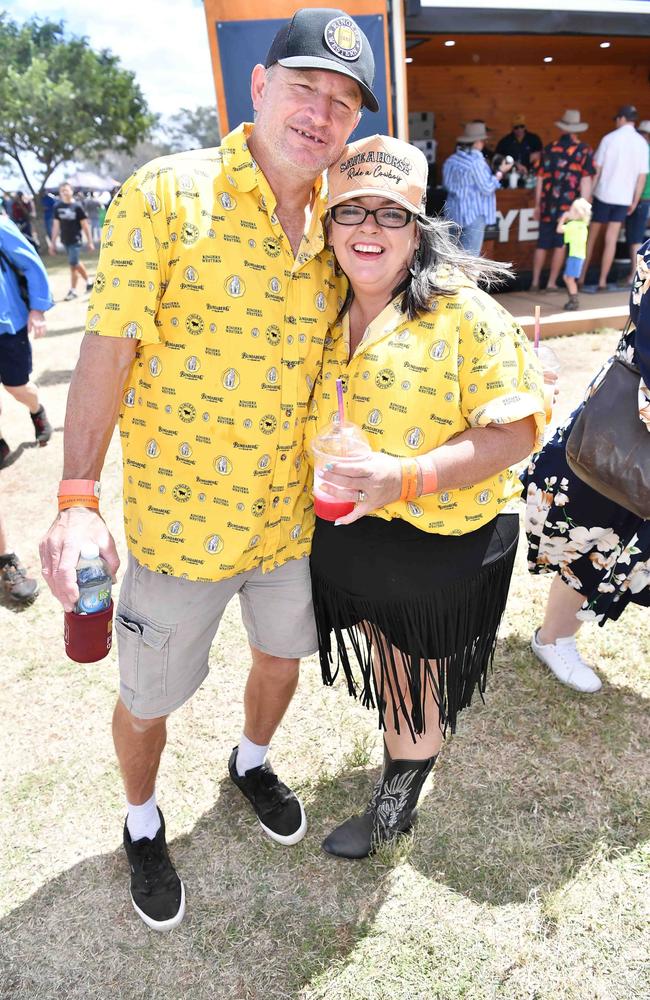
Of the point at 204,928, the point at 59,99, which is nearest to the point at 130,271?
the point at 204,928

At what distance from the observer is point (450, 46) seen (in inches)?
362

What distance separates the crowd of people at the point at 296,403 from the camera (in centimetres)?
159

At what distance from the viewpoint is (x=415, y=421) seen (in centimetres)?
167

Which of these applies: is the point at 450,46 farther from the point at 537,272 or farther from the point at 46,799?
the point at 46,799

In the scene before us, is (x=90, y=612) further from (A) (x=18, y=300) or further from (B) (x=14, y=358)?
(B) (x=14, y=358)

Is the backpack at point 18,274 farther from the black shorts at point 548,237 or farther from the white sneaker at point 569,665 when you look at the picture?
the black shorts at point 548,237

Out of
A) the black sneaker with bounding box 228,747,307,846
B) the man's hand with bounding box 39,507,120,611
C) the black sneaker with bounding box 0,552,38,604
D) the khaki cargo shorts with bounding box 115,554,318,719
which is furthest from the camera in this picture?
the black sneaker with bounding box 0,552,38,604

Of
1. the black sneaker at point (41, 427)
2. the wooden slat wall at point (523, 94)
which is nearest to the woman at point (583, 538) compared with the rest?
the black sneaker at point (41, 427)

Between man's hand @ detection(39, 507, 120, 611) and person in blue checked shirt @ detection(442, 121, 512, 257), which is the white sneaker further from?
person in blue checked shirt @ detection(442, 121, 512, 257)

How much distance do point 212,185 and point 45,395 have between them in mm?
6102

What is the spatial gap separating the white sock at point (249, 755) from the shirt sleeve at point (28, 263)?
3203 mm

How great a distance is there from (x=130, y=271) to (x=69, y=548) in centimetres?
63

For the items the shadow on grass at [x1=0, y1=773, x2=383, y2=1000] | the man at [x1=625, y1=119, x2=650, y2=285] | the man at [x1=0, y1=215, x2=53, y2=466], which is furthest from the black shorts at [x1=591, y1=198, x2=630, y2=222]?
the shadow on grass at [x1=0, y1=773, x2=383, y2=1000]

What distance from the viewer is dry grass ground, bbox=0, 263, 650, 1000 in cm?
189
